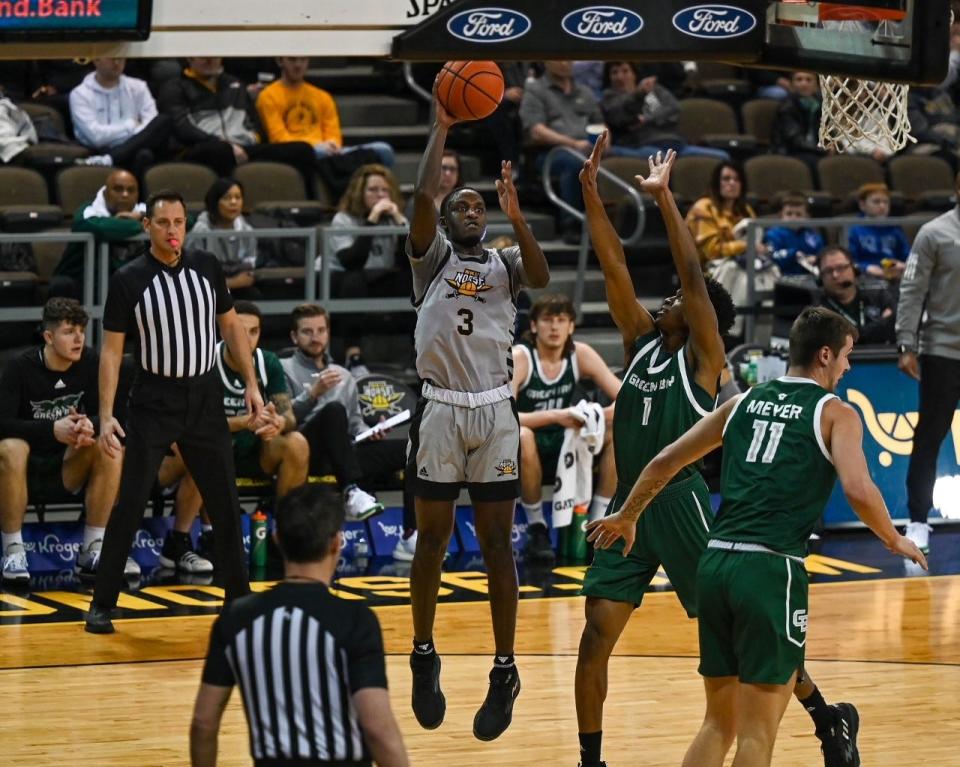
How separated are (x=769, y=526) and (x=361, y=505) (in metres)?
5.06

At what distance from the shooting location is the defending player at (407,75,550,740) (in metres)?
7.21

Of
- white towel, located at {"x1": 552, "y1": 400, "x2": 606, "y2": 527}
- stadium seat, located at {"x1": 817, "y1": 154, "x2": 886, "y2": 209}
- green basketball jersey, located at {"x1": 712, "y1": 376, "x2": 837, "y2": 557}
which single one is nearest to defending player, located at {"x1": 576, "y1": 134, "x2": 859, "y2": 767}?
green basketball jersey, located at {"x1": 712, "y1": 376, "x2": 837, "y2": 557}

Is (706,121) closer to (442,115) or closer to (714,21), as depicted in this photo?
(442,115)

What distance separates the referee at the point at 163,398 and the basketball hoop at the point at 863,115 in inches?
120

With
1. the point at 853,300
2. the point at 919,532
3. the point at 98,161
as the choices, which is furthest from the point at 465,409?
the point at 98,161

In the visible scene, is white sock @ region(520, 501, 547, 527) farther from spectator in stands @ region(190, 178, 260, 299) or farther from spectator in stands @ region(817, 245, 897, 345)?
spectator in stands @ region(817, 245, 897, 345)

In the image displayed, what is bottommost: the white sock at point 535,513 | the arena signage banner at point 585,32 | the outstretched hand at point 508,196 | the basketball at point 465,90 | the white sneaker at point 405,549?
the white sneaker at point 405,549

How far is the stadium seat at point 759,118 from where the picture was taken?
1543 centimetres

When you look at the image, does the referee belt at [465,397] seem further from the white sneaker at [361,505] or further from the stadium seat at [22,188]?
the stadium seat at [22,188]

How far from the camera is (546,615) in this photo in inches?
368

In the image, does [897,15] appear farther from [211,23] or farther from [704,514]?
[211,23]

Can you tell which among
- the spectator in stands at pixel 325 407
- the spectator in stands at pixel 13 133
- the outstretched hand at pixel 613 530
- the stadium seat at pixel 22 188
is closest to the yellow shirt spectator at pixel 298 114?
the spectator in stands at pixel 13 133

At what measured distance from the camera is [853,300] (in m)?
12.0

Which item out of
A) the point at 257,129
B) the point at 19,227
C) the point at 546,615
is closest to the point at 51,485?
the point at 19,227
